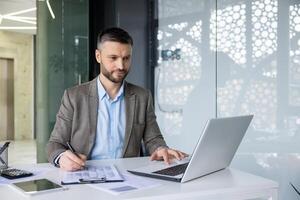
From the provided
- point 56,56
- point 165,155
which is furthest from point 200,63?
point 165,155

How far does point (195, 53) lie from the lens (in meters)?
3.70

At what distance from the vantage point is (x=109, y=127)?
200 cm

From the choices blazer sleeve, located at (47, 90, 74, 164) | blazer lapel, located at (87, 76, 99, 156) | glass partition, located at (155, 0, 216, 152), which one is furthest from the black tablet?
glass partition, located at (155, 0, 216, 152)

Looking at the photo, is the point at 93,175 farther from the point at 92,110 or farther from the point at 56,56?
the point at 56,56

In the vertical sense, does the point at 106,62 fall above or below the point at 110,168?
above

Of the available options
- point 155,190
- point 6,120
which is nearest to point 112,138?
point 155,190

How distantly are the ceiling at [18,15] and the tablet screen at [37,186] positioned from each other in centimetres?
568

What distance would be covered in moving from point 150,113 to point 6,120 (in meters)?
8.69

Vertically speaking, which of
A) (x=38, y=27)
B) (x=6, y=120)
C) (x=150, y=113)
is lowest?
(x=6, y=120)

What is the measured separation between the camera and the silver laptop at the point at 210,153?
1308 millimetres

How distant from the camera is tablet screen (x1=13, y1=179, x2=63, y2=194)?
→ 1233 millimetres

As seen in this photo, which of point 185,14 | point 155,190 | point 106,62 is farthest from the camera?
point 185,14

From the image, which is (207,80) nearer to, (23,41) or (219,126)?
(219,126)

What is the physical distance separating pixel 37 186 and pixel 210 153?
1.99ft
